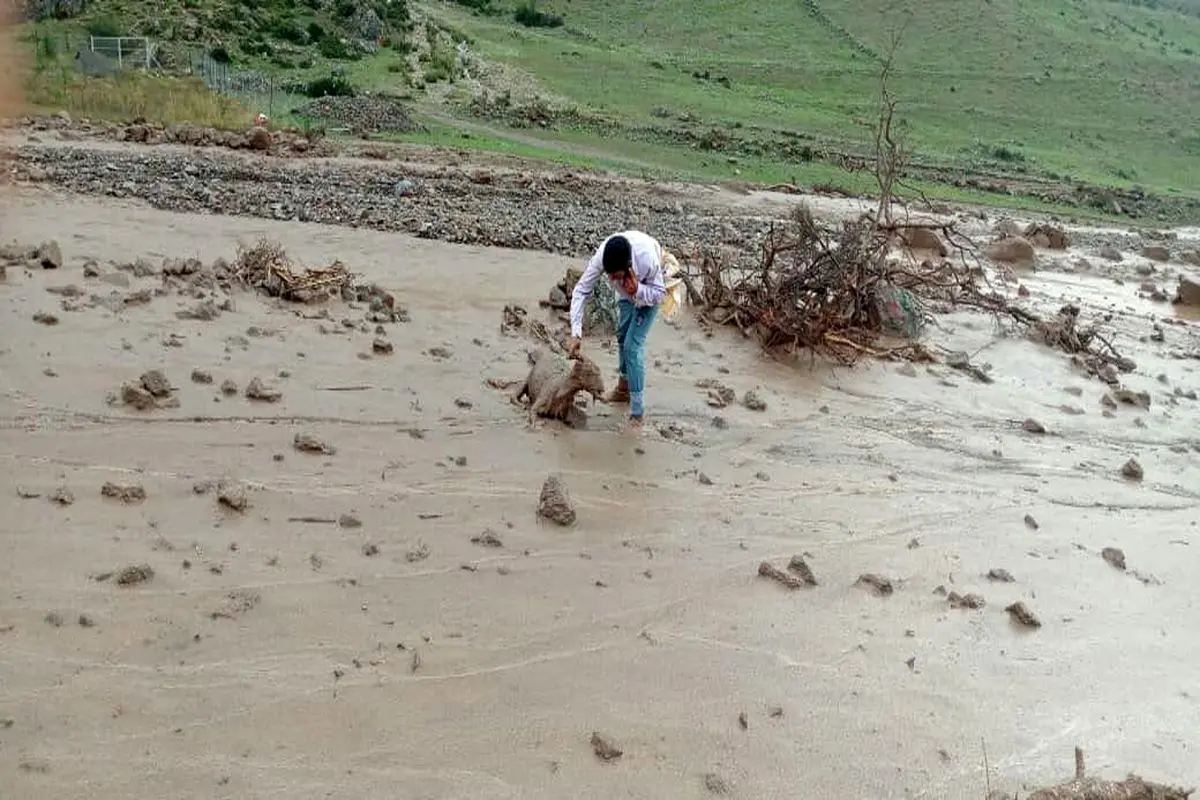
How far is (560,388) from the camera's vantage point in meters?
6.91

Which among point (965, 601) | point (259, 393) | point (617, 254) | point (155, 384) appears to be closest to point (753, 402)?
point (617, 254)

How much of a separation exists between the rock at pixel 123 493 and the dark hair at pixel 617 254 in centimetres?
296

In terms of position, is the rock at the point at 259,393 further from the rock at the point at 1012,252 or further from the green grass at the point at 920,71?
the green grass at the point at 920,71

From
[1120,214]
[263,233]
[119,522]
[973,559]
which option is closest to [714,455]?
[973,559]

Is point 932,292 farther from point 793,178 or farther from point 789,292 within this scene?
point 793,178

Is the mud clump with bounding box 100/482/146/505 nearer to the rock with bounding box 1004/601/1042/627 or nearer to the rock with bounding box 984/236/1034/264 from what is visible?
the rock with bounding box 1004/601/1042/627

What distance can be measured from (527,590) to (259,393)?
242 centimetres

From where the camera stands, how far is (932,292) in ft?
40.8

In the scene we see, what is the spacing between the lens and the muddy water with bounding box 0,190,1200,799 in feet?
12.2

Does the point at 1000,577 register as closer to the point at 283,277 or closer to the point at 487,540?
the point at 487,540

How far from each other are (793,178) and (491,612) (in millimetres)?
19285

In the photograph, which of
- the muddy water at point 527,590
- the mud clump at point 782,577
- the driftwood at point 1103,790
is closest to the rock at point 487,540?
the muddy water at point 527,590

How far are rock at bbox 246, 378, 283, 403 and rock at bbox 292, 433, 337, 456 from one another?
64cm

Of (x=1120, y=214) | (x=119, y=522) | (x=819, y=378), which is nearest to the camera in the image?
(x=119, y=522)
